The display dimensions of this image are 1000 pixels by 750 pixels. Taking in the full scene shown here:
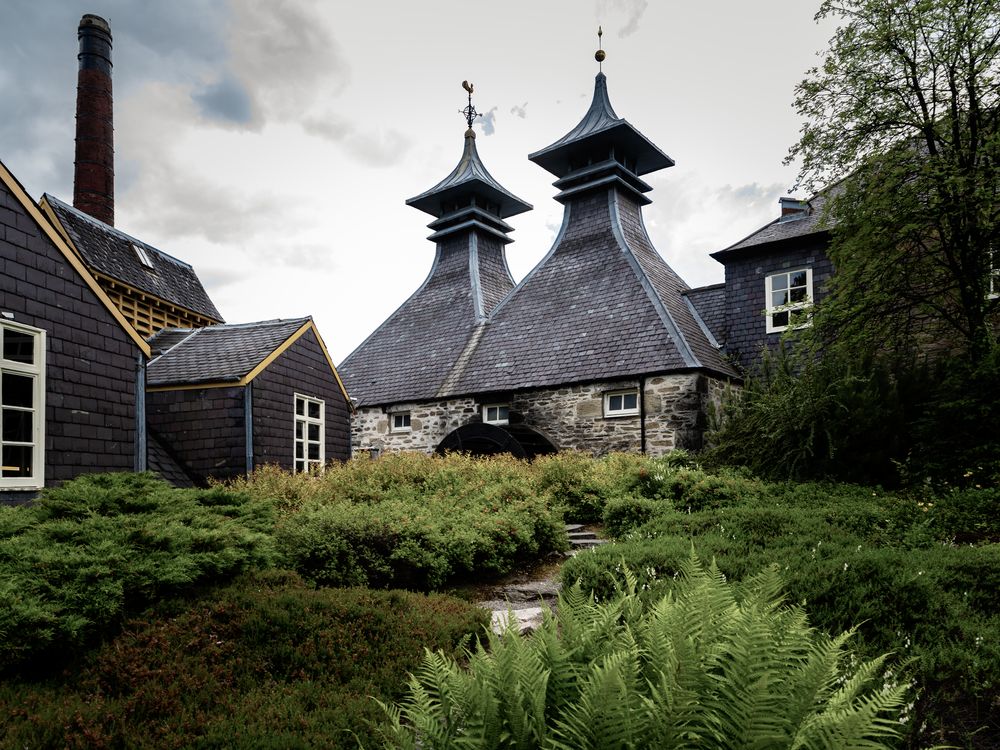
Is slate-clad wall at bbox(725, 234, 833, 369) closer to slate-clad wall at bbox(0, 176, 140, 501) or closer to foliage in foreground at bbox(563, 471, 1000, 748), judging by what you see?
foliage in foreground at bbox(563, 471, 1000, 748)

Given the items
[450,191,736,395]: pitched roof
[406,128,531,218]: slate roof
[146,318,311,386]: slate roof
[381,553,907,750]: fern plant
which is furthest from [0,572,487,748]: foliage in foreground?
[406,128,531,218]: slate roof

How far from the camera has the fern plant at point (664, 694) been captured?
6.36 ft

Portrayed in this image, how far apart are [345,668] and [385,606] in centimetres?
87

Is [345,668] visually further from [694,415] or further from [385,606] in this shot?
[694,415]

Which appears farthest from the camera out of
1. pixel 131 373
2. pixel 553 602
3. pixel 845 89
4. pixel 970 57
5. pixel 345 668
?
pixel 845 89

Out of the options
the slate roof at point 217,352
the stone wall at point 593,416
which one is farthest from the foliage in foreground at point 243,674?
the stone wall at point 593,416

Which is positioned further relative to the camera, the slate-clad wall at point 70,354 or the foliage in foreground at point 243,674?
the slate-clad wall at point 70,354

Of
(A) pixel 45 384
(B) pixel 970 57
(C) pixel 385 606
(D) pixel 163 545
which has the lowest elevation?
(C) pixel 385 606

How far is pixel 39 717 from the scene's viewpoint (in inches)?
134

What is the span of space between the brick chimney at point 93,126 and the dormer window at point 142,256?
1529mm

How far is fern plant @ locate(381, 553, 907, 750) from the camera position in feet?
6.36

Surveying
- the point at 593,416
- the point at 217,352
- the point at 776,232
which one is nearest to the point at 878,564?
the point at 593,416

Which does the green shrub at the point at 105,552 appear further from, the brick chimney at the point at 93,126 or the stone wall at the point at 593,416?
the brick chimney at the point at 93,126

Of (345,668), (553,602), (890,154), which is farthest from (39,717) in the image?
(890,154)
